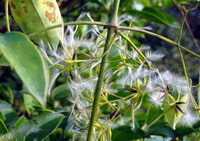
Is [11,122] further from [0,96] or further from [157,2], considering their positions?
[157,2]

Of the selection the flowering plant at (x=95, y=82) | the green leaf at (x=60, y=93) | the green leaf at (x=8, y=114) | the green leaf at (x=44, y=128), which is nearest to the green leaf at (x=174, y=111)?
the flowering plant at (x=95, y=82)

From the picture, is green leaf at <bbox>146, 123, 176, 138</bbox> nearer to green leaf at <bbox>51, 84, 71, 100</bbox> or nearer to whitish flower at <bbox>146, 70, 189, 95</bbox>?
whitish flower at <bbox>146, 70, 189, 95</bbox>

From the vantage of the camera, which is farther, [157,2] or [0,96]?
[157,2]

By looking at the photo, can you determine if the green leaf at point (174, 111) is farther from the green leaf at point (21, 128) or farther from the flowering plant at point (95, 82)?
the green leaf at point (21, 128)

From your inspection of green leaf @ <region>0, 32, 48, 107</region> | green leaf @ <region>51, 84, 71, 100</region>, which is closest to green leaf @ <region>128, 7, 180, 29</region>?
green leaf @ <region>51, 84, 71, 100</region>

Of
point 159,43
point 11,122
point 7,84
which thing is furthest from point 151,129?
point 159,43

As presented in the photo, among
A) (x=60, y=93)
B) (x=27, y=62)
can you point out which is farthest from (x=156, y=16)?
(x=27, y=62)
